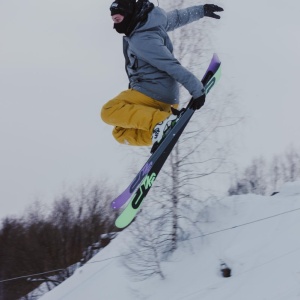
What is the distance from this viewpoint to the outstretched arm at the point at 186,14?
13.9 ft

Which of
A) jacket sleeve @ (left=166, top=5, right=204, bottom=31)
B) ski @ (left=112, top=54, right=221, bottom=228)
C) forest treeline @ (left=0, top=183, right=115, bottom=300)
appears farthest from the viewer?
forest treeline @ (left=0, top=183, right=115, bottom=300)

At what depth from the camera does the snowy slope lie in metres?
6.55

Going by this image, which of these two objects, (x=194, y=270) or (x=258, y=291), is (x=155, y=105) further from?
(x=194, y=270)

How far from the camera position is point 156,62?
368 cm

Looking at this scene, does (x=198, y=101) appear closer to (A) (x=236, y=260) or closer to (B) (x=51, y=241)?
(A) (x=236, y=260)

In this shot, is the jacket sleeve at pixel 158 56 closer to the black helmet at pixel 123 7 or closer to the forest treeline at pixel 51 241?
the black helmet at pixel 123 7

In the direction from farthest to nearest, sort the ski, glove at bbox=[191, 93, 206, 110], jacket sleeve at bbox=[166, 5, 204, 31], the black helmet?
jacket sleeve at bbox=[166, 5, 204, 31], the ski, glove at bbox=[191, 93, 206, 110], the black helmet

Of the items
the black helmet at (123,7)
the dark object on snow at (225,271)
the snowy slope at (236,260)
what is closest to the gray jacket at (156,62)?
the black helmet at (123,7)

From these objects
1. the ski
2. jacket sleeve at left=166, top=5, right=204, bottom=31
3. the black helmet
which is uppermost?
jacket sleeve at left=166, top=5, right=204, bottom=31

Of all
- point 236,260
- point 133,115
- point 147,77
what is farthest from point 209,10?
point 236,260

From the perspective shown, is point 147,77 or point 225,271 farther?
point 225,271

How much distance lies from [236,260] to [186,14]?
14.5 feet

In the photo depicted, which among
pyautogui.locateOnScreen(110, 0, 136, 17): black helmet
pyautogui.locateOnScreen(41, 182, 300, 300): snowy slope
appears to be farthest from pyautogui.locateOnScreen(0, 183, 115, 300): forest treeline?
pyautogui.locateOnScreen(110, 0, 136, 17): black helmet

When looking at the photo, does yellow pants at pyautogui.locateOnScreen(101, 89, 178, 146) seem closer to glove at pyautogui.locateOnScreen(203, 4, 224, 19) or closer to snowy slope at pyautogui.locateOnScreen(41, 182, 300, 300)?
glove at pyautogui.locateOnScreen(203, 4, 224, 19)
